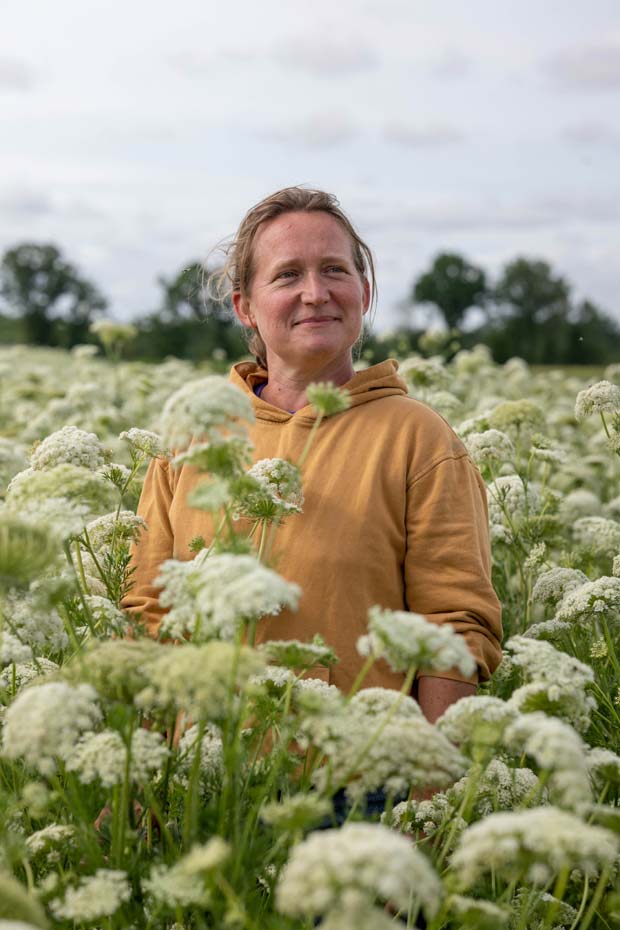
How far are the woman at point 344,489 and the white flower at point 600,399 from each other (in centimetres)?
101

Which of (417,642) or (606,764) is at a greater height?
(417,642)

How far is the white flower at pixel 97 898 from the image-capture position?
245cm

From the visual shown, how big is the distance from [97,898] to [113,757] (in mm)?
339

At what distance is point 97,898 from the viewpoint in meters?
2.47

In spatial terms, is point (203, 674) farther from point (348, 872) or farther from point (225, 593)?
point (348, 872)

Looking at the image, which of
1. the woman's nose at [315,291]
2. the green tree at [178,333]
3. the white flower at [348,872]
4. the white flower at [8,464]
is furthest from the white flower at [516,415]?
the green tree at [178,333]

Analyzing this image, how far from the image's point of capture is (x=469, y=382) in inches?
565

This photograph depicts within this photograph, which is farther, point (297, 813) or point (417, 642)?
point (417, 642)

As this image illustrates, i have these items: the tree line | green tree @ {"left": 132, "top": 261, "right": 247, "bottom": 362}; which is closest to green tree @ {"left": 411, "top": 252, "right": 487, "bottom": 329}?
the tree line

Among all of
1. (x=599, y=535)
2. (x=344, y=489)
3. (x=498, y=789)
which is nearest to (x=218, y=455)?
(x=344, y=489)

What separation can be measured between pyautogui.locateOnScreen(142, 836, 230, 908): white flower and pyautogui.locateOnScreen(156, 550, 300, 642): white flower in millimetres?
496

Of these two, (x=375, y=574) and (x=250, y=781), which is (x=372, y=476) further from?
(x=250, y=781)

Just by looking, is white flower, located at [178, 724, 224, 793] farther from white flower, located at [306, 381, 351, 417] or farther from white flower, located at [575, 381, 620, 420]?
white flower, located at [575, 381, 620, 420]

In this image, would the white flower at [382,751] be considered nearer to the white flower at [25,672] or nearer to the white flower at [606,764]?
the white flower at [606,764]
